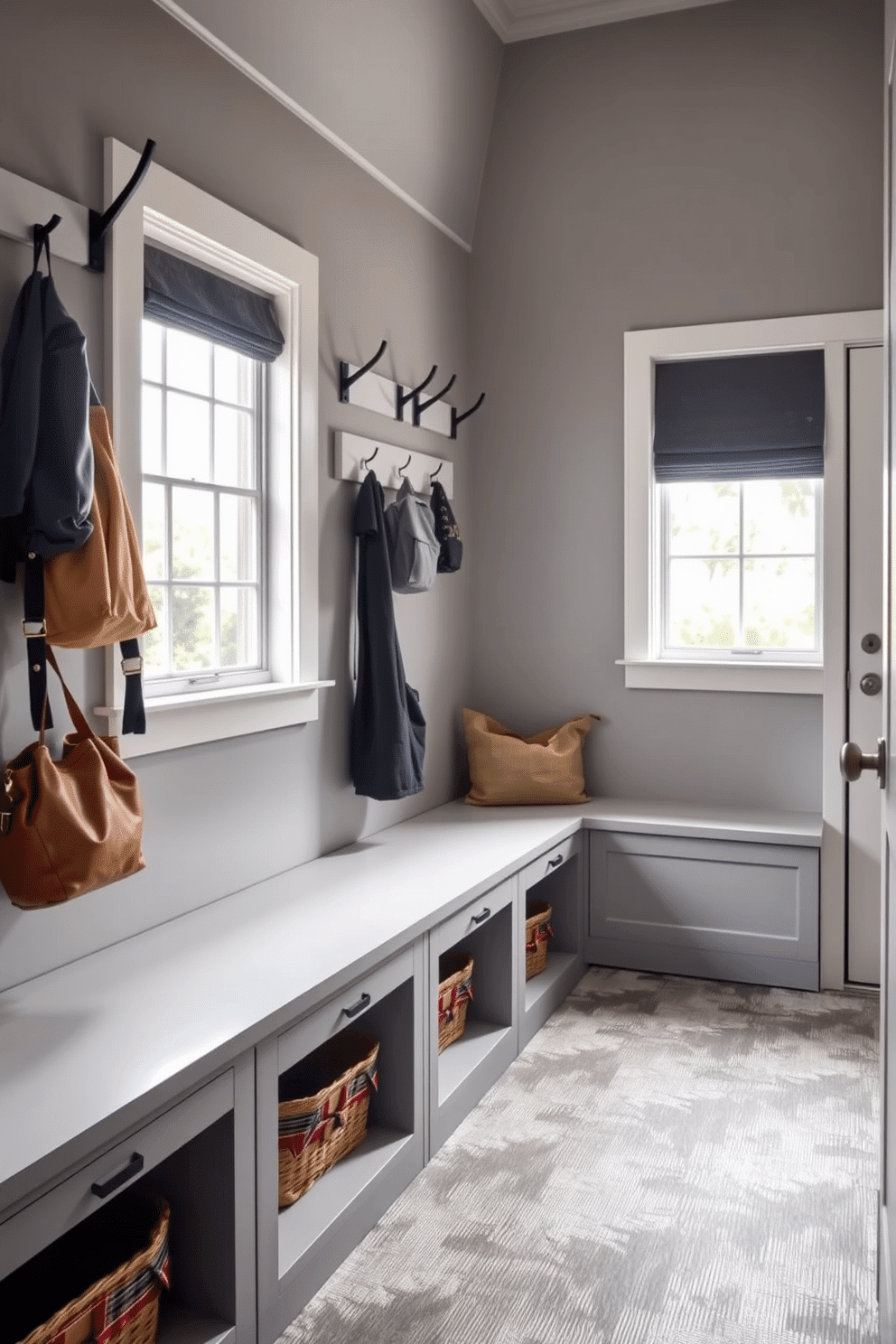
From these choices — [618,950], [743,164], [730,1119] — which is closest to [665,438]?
[743,164]

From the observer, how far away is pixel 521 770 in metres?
4.05

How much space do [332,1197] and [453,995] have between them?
2.64 ft

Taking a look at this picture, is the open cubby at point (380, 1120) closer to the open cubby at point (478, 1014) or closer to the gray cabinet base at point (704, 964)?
the open cubby at point (478, 1014)

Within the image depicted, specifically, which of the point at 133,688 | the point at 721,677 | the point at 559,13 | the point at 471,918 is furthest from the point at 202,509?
the point at 559,13

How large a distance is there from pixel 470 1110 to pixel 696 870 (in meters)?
1.28

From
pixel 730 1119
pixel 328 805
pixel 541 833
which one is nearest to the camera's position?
pixel 730 1119

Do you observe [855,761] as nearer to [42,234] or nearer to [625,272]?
[42,234]

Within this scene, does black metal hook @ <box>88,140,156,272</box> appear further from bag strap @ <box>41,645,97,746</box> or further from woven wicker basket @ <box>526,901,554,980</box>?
woven wicker basket @ <box>526,901,554,980</box>

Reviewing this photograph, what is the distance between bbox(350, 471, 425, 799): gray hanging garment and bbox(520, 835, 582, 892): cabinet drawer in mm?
432

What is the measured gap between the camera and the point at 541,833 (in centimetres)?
356

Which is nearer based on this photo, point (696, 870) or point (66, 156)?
point (66, 156)

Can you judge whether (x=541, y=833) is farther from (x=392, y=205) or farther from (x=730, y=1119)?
(x=392, y=205)

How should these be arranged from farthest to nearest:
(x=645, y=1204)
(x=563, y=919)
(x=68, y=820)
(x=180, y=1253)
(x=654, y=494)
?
(x=654, y=494)
(x=563, y=919)
(x=645, y=1204)
(x=68, y=820)
(x=180, y=1253)

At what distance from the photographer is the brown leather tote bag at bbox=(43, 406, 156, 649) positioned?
6.80 feet
